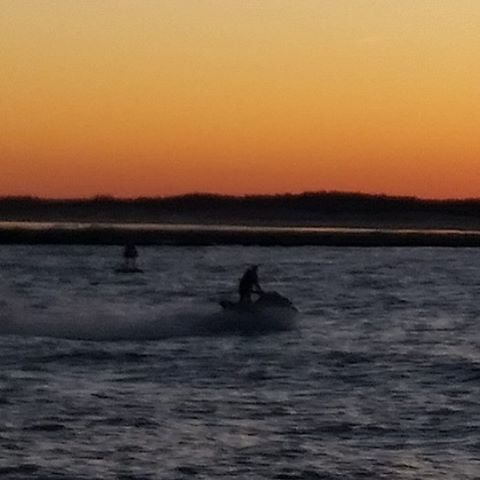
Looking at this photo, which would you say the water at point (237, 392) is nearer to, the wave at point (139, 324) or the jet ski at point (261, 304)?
the wave at point (139, 324)

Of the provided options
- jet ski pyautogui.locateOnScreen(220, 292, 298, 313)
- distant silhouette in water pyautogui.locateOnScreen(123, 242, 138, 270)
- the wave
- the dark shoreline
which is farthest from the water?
the dark shoreline

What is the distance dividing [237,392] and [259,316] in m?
13.5

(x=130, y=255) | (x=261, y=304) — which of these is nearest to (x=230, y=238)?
(x=130, y=255)

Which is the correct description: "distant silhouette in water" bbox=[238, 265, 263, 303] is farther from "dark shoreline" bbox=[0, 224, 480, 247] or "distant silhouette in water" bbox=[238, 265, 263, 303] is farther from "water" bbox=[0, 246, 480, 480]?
"dark shoreline" bbox=[0, 224, 480, 247]

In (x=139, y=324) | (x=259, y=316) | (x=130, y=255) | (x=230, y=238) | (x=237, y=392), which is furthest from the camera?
(x=230, y=238)

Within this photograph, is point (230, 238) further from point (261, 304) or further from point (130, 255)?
point (261, 304)

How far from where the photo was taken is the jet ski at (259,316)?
39781 millimetres

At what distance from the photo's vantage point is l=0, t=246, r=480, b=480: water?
20.2m

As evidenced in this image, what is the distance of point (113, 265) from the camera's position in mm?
96125

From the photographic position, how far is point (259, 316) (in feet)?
132

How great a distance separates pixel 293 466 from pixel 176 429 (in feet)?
9.75

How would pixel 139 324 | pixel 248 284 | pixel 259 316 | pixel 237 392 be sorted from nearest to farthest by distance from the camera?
pixel 237 392
pixel 248 284
pixel 259 316
pixel 139 324

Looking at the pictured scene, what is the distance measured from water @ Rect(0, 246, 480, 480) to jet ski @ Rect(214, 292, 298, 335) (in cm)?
59

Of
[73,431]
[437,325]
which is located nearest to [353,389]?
[73,431]
